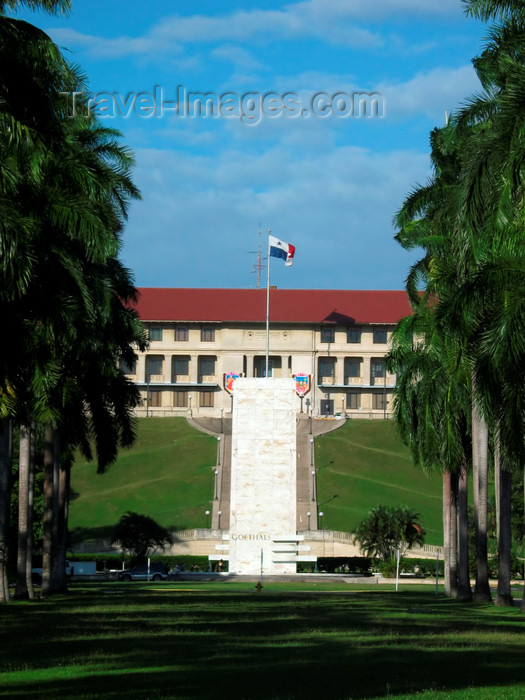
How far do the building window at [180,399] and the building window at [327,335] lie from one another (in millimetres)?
15346

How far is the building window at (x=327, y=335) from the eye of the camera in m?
114

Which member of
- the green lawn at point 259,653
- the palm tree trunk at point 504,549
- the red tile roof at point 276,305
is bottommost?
the green lawn at point 259,653

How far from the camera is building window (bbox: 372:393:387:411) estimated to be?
113562 millimetres

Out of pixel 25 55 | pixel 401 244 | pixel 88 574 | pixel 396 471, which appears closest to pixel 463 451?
pixel 401 244

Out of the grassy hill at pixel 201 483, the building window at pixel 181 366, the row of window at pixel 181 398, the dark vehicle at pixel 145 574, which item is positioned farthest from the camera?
the building window at pixel 181 366

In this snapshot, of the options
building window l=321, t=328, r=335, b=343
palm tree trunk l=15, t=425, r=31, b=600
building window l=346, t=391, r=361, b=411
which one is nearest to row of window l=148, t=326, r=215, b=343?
building window l=321, t=328, r=335, b=343

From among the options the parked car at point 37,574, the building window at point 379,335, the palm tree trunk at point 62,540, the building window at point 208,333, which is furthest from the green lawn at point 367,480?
the palm tree trunk at point 62,540

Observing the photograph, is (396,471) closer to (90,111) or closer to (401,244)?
(401,244)

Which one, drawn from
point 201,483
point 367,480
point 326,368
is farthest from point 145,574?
point 326,368

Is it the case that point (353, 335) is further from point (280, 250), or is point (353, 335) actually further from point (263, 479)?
point (263, 479)

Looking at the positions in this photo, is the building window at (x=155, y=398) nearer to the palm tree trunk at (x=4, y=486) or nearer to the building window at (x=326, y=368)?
the building window at (x=326, y=368)

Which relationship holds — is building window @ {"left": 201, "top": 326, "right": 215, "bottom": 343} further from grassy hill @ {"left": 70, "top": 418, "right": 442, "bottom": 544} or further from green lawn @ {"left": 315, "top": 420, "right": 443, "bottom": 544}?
green lawn @ {"left": 315, "top": 420, "right": 443, "bottom": 544}

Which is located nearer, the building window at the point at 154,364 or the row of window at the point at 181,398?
the row of window at the point at 181,398

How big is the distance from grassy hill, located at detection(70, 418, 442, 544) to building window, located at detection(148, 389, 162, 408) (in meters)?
16.0
